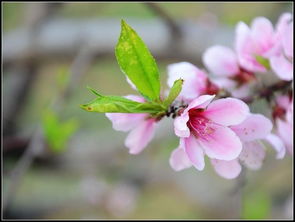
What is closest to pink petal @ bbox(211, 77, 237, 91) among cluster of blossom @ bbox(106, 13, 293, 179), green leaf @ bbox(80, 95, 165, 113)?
cluster of blossom @ bbox(106, 13, 293, 179)

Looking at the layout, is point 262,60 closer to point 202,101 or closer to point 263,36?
point 263,36

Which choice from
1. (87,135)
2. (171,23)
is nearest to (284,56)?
(171,23)

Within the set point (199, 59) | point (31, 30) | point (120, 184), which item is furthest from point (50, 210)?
point (199, 59)

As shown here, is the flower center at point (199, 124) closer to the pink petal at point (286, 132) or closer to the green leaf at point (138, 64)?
the green leaf at point (138, 64)

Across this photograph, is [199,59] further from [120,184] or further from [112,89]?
[112,89]

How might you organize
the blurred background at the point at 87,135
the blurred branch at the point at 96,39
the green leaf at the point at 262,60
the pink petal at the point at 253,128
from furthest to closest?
the blurred branch at the point at 96,39
the blurred background at the point at 87,135
the green leaf at the point at 262,60
the pink petal at the point at 253,128

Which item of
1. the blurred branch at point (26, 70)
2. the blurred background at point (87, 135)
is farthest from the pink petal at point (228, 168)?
the blurred branch at point (26, 70)

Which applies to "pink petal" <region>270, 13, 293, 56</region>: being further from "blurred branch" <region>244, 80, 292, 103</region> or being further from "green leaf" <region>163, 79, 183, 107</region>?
"green leaf" <region>163, 79, 183, 107</region>
